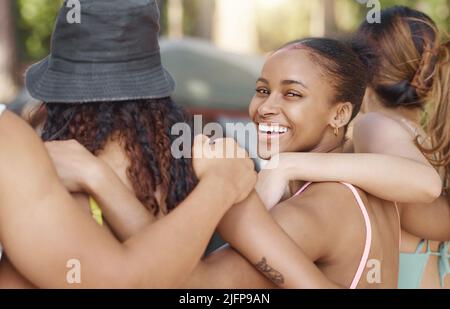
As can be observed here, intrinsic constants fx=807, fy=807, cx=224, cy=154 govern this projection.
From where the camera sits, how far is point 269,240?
1.89 meters

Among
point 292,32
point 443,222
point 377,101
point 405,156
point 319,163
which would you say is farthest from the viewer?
point 292,32

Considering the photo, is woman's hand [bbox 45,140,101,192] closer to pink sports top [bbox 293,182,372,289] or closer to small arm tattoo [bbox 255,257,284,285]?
small arm tattoo [bbox 255,257,284,285]

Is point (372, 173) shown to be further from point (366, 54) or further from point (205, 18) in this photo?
point (205, 18)

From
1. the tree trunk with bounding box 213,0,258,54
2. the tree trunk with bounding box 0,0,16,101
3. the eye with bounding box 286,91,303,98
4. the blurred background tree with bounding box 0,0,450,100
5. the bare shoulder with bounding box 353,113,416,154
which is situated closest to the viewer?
the eye with bounding box 286,91,303,98

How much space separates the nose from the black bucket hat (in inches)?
21.6

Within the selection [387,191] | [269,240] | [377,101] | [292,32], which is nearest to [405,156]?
[387,191]

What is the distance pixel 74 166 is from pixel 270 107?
Answer: 79cm

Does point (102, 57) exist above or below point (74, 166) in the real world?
above

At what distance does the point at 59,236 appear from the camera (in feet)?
5.28

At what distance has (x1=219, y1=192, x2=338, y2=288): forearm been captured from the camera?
6.18 ft

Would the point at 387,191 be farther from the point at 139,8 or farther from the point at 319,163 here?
the point at 139,8

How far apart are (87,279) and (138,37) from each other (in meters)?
0.58
